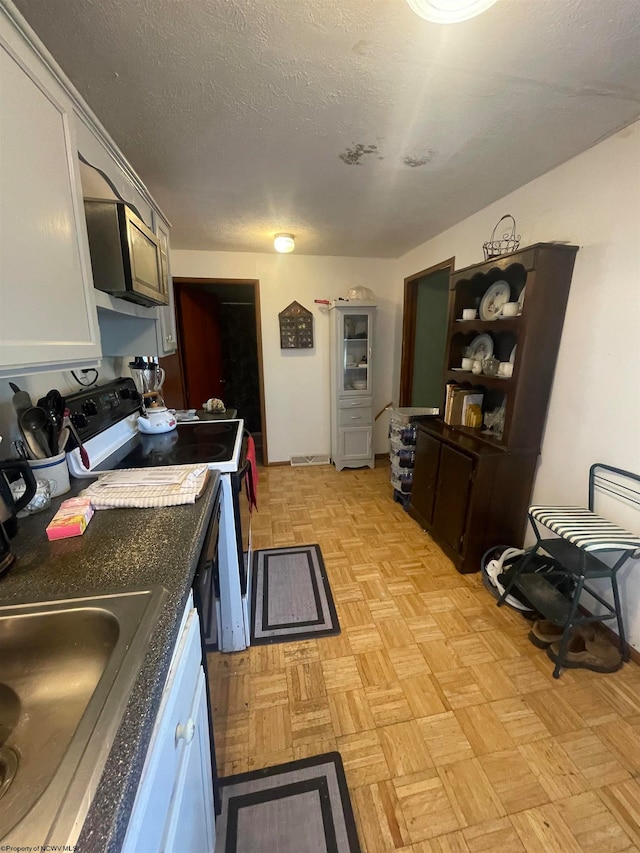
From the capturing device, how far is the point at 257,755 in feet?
3.84

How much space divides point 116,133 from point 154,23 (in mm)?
614

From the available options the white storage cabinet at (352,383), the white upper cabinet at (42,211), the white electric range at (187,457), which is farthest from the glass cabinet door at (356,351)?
the white upper cabinet at (42,211)

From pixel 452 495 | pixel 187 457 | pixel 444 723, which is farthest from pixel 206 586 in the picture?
pixel 452 495

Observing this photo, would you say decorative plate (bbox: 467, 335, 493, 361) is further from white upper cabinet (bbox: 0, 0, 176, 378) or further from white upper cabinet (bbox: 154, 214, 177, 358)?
white upper cabinet (bbox: 0, 0, 176, 378)

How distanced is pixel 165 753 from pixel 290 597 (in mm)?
1415

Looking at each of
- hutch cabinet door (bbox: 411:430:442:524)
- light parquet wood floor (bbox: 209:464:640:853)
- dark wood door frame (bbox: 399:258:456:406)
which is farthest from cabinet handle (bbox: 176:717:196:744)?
dark wood door frame (bbox: 399:258:456:406)

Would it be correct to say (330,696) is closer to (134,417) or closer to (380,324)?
(134,417)

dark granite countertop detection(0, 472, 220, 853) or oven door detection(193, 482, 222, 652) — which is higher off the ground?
dark granite countertop detection(0, 472, 220, 853)

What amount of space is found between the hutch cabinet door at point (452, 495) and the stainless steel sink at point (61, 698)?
1760 millimetres

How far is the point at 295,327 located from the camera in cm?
348

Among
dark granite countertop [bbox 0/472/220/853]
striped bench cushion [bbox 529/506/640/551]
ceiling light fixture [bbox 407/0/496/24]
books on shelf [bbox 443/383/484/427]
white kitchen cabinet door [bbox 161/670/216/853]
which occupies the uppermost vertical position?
ceiling light fixture [bbox 407/0/496/24]

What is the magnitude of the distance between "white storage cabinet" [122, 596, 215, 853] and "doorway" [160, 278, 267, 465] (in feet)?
9.79

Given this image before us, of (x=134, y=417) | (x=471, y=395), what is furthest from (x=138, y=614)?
(x=471, y=395)

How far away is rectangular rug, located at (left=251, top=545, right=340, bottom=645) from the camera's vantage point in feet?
5.50
